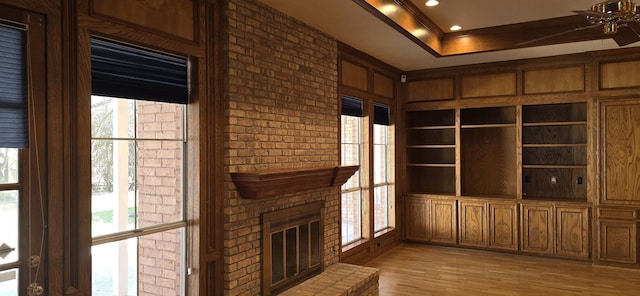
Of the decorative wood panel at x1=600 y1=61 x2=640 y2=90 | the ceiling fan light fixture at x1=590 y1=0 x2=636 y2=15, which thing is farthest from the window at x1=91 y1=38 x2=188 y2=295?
the decorative wood panel at x1=600 y1=61 x2=640 y2=90

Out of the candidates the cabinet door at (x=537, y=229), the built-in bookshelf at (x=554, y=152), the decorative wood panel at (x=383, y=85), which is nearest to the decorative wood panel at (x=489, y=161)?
the built-in bookshelf at (x=554, y=152)

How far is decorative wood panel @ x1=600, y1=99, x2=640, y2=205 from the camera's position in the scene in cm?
566

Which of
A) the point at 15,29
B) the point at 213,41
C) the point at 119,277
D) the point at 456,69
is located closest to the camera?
the point at 15,29

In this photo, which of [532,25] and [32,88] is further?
[532,25]

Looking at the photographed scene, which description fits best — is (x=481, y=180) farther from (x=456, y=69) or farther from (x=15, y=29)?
(x=15, y=29)

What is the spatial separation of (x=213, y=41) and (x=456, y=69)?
181 inches

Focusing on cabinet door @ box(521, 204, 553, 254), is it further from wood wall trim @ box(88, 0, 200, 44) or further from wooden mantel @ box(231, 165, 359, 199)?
wood wall trim @ box(88, 0, 200, 44)

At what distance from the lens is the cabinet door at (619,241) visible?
18.5 feet

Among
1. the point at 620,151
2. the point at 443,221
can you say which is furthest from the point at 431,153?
the point at 620,151

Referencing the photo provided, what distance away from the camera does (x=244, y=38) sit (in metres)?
3.67

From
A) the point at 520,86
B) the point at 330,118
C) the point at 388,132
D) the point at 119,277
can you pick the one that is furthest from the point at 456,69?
the point at 119,277

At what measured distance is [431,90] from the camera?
281 inches

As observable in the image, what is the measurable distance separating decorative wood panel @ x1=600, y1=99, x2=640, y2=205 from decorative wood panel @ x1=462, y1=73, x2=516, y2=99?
1236 millimetres

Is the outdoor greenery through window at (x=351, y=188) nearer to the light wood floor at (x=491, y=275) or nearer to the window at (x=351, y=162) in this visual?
the window at (x=351, y=162)
